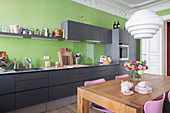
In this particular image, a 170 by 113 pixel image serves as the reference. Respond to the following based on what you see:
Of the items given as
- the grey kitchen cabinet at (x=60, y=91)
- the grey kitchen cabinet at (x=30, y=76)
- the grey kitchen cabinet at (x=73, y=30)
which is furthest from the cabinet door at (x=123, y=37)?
the grey kitchen cabinet at (x=30, y=76)

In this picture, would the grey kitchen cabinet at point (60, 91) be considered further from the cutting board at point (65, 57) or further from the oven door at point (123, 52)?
the oven door at point (123, 52)

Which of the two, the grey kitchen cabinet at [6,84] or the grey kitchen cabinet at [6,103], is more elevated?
the grey kitchen cabinet at [6,84]

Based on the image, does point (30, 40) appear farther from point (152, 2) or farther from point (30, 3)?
point (152, 2)

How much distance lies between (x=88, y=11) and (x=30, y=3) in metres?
1.79

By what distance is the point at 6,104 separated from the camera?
1.92m

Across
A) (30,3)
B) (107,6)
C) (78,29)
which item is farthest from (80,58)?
(107,6)

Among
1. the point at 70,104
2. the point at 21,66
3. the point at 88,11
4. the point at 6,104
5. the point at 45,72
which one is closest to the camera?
the point at 6,104

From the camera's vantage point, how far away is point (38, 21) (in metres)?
2.79

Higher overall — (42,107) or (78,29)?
(78,29)

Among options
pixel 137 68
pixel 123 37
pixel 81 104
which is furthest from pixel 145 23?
pixel 123 37

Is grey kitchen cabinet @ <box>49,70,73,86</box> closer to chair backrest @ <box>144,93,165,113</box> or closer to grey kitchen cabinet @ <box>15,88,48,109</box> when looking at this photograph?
grey kitchen cabinet @ <box>15,88,48,109</box>

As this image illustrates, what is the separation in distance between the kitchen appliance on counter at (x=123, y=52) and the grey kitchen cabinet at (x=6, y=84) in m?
3.25

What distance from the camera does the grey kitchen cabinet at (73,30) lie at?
114 inches

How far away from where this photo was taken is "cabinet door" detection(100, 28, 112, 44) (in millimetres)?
3725
